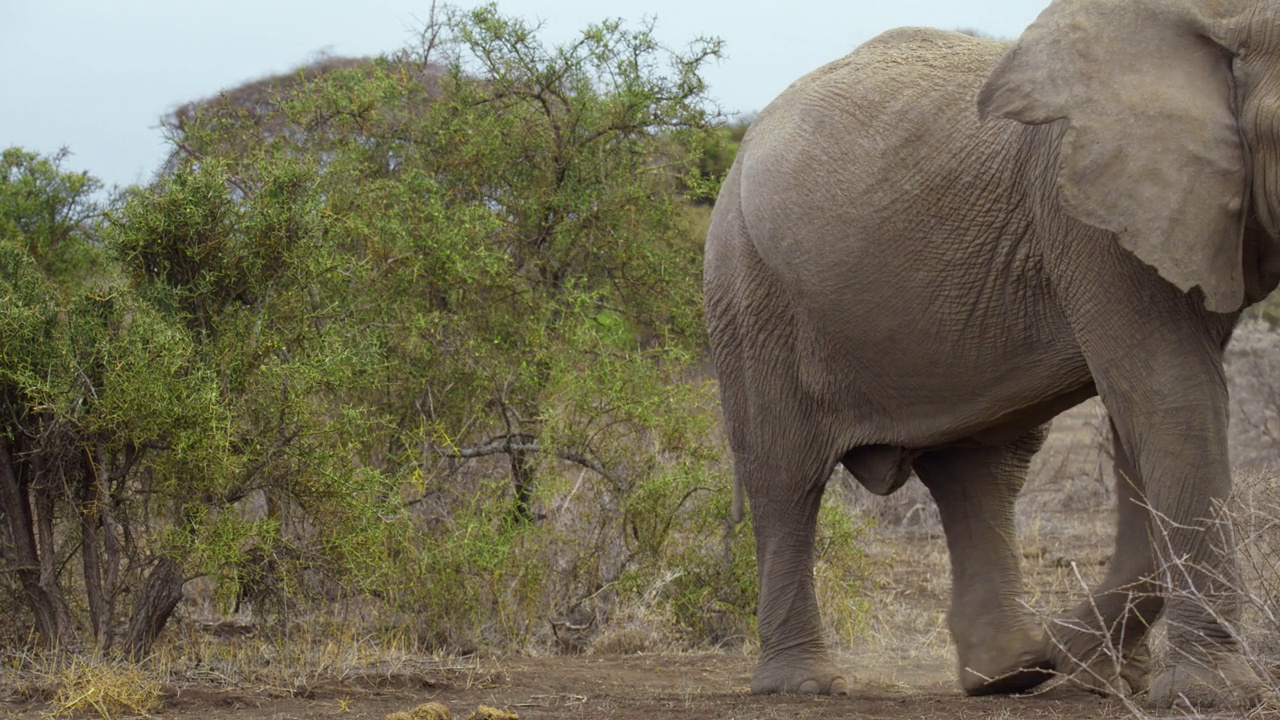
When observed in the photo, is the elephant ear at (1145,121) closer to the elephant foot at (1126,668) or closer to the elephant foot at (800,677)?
the elephant foot at (1126,668)

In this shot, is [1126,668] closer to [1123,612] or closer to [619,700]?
[1123,612]

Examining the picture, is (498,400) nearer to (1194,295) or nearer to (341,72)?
(341,72)

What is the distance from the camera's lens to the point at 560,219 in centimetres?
890

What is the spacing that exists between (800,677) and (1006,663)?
80 centimetres

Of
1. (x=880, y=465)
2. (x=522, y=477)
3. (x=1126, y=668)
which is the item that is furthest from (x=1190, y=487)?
(x=522, y=477)

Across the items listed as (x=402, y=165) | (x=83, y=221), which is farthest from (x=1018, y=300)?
(x=83, y=221)

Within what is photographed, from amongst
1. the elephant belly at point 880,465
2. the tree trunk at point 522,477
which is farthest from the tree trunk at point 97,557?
the elephant belly at point 880,465

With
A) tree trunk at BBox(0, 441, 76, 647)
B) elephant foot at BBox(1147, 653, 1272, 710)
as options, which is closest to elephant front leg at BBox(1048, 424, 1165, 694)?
elephant foot at BBox(1147, 653, 1272, 710)

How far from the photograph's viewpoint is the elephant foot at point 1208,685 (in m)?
4.77

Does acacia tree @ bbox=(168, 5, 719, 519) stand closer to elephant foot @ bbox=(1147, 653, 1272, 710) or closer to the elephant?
the elephant

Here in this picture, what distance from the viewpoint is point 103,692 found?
→ 569 cm

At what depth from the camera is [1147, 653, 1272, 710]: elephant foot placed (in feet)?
15.6

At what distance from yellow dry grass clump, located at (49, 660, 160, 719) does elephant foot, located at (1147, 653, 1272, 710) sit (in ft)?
11.2

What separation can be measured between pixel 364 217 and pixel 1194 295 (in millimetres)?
4481
